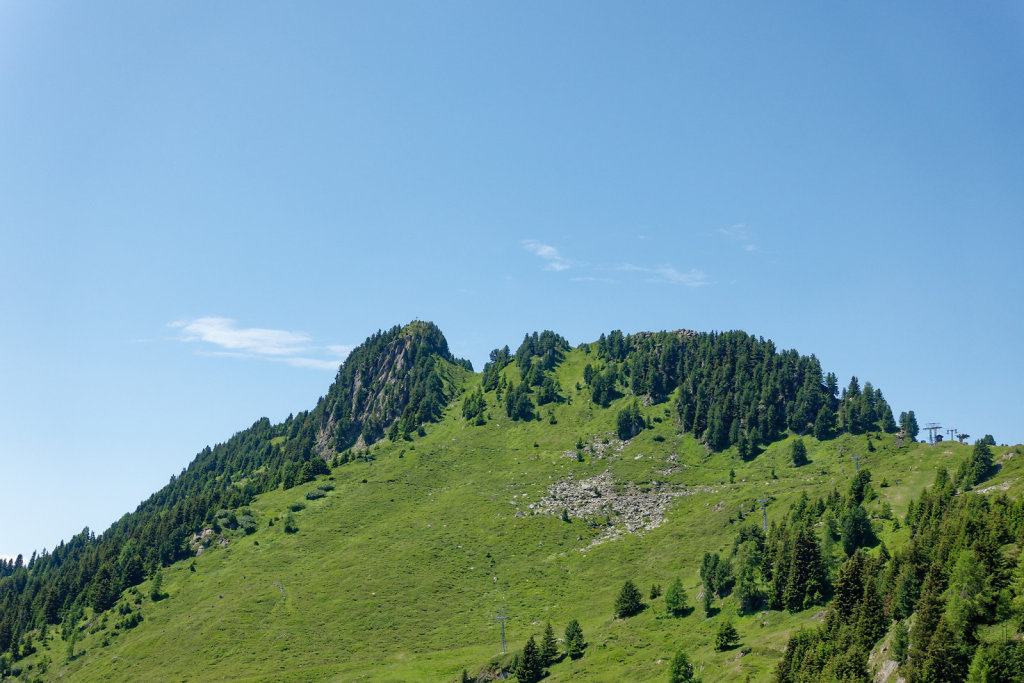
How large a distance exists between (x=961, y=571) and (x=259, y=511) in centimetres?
17308

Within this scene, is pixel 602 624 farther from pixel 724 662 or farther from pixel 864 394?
pixel 864 394

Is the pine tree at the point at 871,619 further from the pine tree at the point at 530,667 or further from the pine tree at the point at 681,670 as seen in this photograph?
the pine tree at the point at 530,667

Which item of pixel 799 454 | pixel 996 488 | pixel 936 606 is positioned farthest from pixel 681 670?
pixel 799 454

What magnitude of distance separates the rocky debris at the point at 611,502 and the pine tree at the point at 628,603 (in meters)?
41.6

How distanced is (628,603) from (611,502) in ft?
201

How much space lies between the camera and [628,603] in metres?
118

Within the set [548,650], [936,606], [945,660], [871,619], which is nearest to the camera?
[945,660]

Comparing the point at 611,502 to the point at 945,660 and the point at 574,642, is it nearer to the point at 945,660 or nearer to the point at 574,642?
the point at 574,642

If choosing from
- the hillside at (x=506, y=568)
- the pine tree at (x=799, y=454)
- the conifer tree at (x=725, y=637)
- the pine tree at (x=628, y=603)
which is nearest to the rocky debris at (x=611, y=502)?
the hillside at (x=506, y=568)

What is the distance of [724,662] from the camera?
283 ft

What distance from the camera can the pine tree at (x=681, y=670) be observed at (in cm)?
8500

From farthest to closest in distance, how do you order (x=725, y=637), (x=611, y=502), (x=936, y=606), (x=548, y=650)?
(x=611, y=502) → (x=548, y=650) → (x=725, y=637) → (x=936, y=606)

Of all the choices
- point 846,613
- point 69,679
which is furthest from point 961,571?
point 69,679

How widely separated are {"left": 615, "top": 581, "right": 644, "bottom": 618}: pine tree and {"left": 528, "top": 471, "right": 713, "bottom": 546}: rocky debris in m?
41.6
